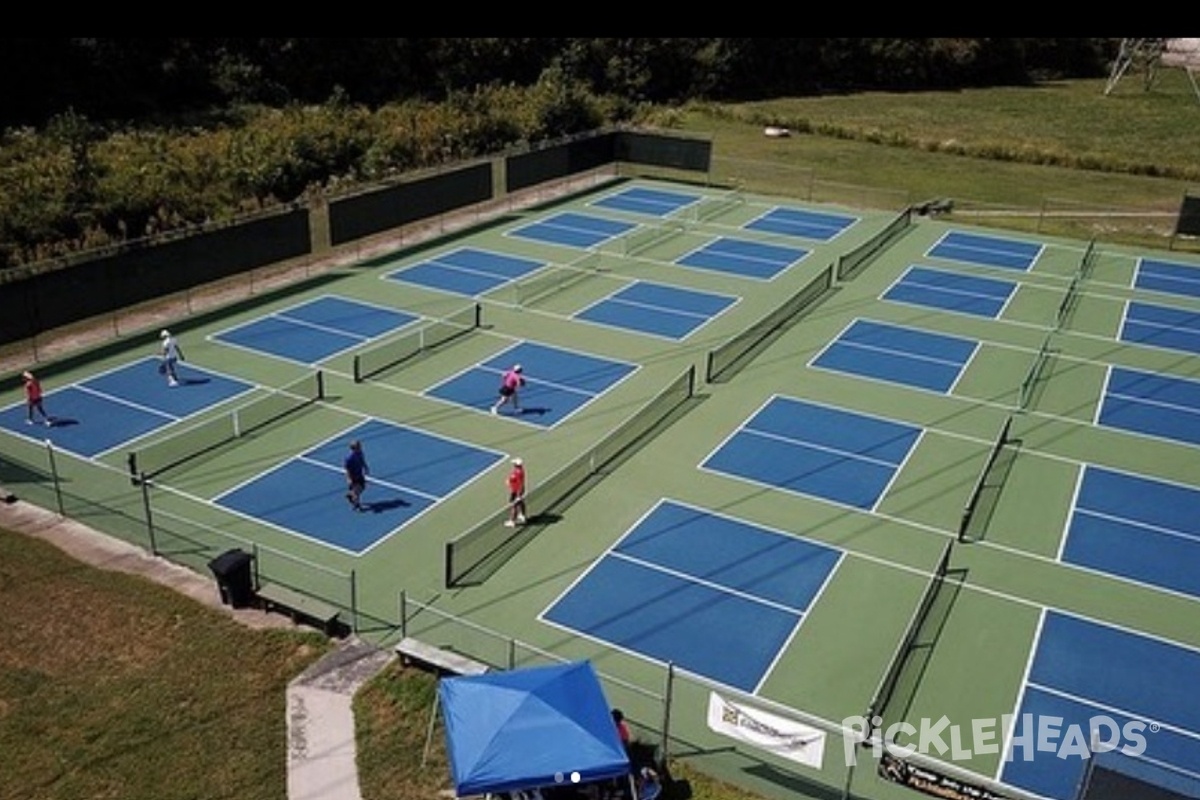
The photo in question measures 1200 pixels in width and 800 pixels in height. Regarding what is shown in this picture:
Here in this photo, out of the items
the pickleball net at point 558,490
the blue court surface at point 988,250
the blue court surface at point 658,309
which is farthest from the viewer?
the blue court surface at point 988,250

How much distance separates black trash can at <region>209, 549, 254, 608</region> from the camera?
686 inches

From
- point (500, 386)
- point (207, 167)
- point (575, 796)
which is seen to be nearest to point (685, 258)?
point (500, 386)

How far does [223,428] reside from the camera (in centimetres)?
2380

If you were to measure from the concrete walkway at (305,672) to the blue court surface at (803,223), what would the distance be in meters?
29.6

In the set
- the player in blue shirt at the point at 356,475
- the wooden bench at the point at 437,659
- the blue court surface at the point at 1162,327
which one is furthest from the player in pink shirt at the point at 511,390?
the blue court surface at the point at 1162,327

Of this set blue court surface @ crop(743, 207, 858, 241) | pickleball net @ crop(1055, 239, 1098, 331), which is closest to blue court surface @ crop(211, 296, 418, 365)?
blue court surface @ crop(743, 207, 858, 241)

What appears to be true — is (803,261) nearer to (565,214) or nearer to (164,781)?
(565,214)

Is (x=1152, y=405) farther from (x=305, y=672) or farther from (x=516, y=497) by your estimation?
(x=305, y=672)

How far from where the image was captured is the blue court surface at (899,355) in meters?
28.5

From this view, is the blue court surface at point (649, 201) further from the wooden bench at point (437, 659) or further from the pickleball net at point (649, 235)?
the wooden bench at point (437, 659)

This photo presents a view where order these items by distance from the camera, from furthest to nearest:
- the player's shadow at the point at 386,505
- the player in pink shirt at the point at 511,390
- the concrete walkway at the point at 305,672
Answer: the player in pink shirt at the point at 511,390, the player's shadow at the point at 386,505, the concrete walkway at the point at 305,672

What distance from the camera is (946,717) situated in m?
15.9

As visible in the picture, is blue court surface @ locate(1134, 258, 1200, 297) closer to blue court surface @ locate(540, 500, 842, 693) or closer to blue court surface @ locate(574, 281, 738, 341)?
blue court surface @ locate(574, 281, 738, 341)

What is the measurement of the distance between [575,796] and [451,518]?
8165mm
